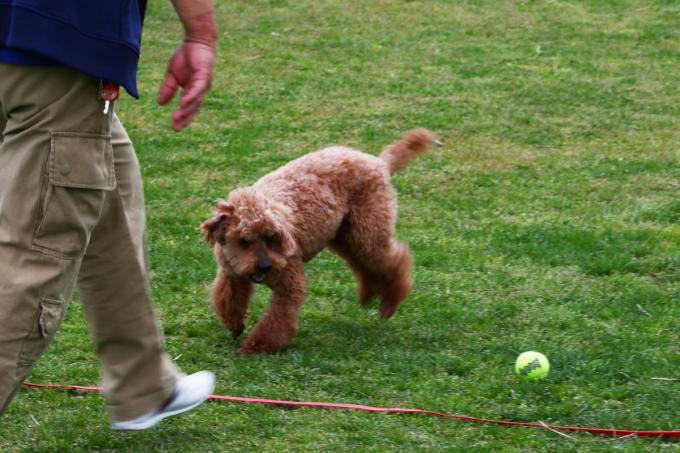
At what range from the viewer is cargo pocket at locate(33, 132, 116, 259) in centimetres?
300

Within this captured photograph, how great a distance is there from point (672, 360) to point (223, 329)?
199 cm

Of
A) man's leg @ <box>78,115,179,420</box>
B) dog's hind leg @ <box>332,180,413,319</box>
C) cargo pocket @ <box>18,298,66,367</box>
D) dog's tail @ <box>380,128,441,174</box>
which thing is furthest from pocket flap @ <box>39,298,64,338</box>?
dog's tail @ <box>380,128,441,174</box>

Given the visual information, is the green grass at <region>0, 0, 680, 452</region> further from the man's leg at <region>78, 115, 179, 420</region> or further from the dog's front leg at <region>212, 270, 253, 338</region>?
the man's leg at <region>78, 115, 179, 420</region>

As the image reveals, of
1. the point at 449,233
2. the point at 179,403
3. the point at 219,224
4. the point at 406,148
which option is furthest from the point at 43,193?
the point at 449,233

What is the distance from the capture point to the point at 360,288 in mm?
5258

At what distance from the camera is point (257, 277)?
4602 millimetres

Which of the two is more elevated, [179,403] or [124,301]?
[124,301]

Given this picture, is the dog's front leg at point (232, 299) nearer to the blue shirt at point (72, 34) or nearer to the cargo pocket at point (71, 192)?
the cargo pocket at point (71, 192)

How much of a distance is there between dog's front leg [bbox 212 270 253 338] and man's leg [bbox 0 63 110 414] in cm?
169

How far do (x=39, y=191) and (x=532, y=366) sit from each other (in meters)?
2.17

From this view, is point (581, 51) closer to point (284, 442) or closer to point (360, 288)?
point (360, 288)

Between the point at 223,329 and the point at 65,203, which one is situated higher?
the point at 65,203

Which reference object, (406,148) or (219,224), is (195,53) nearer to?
(219,224)

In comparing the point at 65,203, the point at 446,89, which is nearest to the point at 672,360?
the point at 65,203
